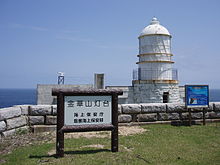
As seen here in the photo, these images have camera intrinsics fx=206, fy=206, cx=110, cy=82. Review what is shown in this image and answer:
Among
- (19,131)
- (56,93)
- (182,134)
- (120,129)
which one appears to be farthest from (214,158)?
(19,131)

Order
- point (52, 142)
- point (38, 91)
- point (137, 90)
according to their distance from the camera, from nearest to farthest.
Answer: point (52, 142) < point (38, 91) < point (137, 90)

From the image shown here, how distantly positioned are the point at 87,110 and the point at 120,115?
2992 millimetres

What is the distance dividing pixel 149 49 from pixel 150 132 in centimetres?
1213

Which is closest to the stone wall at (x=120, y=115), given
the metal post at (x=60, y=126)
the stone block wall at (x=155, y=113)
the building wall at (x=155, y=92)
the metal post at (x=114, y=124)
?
the stone block wall at (x=155, y=113)

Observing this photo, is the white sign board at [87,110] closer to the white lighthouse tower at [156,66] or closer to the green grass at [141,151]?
the green grass at [141,151]

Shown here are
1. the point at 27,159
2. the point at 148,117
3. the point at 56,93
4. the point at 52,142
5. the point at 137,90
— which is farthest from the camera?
the point at 137,90

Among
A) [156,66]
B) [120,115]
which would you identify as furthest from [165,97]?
[120,115]

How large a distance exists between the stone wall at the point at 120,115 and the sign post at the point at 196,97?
380mm

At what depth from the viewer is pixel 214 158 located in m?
4.53

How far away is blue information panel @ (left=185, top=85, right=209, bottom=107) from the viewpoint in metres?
8.23

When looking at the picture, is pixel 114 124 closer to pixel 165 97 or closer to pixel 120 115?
pixel 120 115

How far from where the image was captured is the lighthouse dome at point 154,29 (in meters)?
18.0

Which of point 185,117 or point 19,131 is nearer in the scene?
point 19,131

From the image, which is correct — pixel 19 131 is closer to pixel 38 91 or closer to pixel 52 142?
pixel 52 142
